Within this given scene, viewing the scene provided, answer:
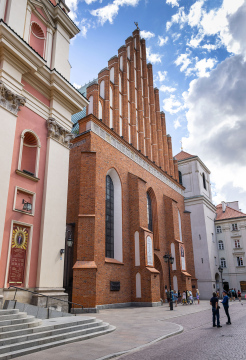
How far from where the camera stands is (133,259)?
19234 millimetres

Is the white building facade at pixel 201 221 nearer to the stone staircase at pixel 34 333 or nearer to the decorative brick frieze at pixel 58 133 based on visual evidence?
the decorative brick frieze at pixel 58 133

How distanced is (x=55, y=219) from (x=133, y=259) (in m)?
8.49

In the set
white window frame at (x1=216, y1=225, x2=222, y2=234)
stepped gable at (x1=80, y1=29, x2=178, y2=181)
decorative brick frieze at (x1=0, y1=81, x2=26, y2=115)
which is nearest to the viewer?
decorative brick frieze at (x1=0, y1=81, x2=26, y2=115)

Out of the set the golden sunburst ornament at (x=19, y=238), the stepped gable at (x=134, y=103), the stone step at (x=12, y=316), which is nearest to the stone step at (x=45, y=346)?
the stone step at (x=12, y=316)

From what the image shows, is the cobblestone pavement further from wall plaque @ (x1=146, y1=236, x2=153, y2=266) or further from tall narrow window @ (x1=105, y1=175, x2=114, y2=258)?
wall plaque @ (x1=146, y1=236, x2=153, y2=266)

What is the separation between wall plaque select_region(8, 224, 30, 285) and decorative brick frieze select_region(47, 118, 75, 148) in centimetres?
454

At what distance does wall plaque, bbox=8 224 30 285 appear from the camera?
10367mm

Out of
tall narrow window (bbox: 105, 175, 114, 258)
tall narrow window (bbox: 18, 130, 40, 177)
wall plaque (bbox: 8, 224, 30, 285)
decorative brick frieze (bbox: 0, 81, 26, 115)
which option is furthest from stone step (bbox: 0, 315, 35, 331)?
tall narrow window (bbox: 105, 175, 114, 258)

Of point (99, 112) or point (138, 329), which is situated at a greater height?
point (99, 112)

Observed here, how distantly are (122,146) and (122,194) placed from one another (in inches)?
145

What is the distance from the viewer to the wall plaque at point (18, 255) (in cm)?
1037

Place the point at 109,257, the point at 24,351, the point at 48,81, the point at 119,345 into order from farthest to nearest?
1. the point at 109,257
2. the point at 48,81
3. the point at 119,345
4. the point at 24,351

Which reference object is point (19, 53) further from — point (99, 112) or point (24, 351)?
point (24, 351)

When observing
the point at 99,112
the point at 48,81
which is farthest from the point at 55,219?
the point at 99,112
